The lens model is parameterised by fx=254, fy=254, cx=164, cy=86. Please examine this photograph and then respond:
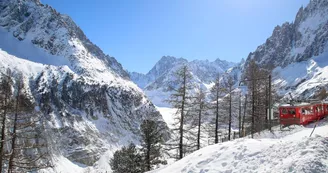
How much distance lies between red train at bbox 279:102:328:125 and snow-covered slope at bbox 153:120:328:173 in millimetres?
17087

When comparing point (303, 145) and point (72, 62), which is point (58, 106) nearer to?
point (72, 62)

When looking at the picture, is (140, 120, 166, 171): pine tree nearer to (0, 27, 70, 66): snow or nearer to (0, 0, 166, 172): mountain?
(0, 0, 166, 172): mountain

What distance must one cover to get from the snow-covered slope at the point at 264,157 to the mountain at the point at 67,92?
2311 inches

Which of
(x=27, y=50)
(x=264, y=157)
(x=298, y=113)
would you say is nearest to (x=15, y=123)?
(x=264, y=157)

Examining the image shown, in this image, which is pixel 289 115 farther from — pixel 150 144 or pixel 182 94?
pixel 150 144

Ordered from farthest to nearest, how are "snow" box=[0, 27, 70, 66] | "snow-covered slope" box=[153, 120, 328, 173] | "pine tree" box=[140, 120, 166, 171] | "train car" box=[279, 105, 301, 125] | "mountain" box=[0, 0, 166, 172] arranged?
"snow" box=[0, 27, 70, 66] < "mountain" box=[0, 0, 166, 172] < "train car" box=[279, 105, 301, 125] < "pine tree" box=[140, 120, 166, 171] < "snow-covered slope" box=[153, 120, 328, 173]

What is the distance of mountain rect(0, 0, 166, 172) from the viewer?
8988 cm

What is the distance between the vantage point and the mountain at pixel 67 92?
89875mm

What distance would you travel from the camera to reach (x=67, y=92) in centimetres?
11562

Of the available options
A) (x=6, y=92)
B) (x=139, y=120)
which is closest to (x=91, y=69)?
(x=139, y=120)

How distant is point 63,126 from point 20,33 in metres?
96.3

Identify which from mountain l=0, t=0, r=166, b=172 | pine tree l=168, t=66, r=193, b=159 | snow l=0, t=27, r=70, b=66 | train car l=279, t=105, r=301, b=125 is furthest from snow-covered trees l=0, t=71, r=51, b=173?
snow l=0, t=27, r=70, b=66

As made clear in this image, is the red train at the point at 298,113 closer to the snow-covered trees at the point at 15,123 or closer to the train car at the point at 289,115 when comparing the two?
the train car at the point at 289,115

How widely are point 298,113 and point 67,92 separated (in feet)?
347
